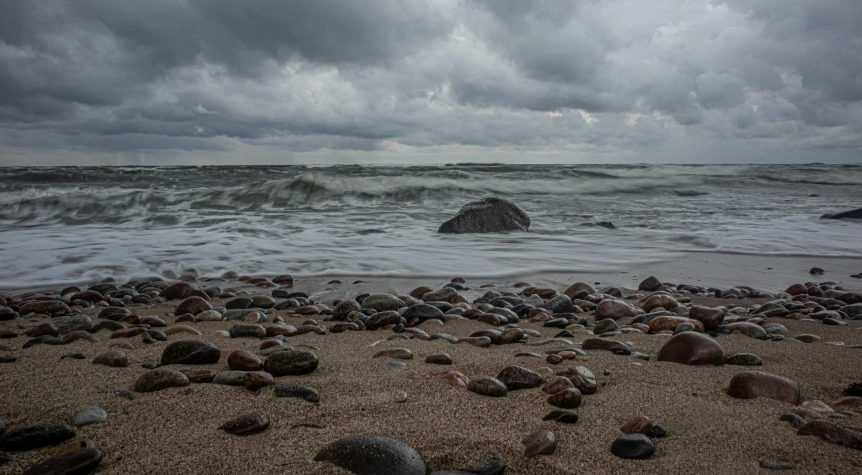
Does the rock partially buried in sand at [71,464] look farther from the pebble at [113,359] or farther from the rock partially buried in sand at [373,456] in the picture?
the pebble at [113,359]

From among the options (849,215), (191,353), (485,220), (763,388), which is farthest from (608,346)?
(849,215)

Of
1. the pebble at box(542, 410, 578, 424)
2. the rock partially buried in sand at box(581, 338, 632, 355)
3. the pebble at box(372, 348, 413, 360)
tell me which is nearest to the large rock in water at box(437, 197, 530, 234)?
the rock partially buried in sand at box(581, 338, 632, 355)

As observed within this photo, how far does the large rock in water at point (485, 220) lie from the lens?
682cm

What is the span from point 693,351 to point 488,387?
0.82 m

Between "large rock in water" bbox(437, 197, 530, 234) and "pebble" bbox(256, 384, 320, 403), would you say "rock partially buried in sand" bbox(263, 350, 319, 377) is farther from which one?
"large rock in water" bbox(437, 197, 530, 234)

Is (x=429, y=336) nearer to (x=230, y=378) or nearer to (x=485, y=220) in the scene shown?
(x=230, y=378)

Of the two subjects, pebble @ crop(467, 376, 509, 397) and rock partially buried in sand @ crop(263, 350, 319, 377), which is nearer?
pebble @ crop(467, 376, 509, 397)

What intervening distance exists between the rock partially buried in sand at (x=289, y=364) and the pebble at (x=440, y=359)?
1.36ft

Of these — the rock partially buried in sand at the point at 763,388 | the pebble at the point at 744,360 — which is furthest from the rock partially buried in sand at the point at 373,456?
the pebble at the point at 744,360

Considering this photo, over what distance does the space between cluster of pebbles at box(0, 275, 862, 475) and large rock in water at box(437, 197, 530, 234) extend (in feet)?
9.19

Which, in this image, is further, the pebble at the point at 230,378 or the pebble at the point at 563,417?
the pebble at the point at 230,378

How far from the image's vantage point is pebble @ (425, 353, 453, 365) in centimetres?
188

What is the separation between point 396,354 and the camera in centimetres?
198

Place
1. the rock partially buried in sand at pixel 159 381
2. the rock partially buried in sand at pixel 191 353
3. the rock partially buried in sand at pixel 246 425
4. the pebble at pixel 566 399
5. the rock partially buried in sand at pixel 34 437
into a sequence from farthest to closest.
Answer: the rock partially buried in sand at pixel 191 353
the rock partially buried in sand at pixel 159 381
the pebble at pixel 566 399
the rock partially buried in sand at pixel 246 425
the rock partially buried in sand at pixel 34 437
